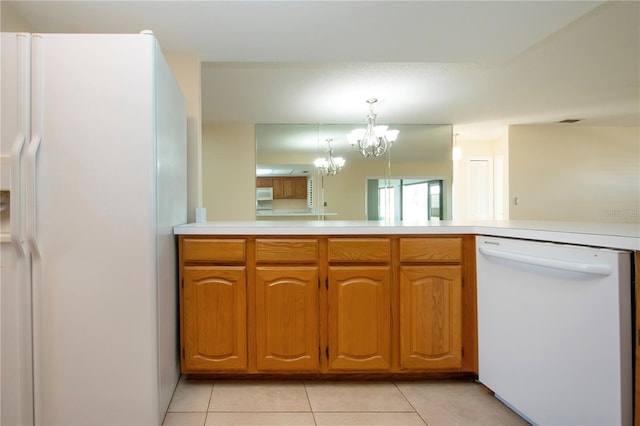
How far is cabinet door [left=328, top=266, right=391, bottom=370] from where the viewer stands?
1.74 meters

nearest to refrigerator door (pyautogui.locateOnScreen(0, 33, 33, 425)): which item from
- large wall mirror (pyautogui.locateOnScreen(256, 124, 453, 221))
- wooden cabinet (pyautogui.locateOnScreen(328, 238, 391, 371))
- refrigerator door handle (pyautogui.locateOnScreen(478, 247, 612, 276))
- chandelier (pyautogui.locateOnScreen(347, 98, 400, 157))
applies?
wooden cabinet (pyautogui.locateOnScreen(328, 238, 391, 371))

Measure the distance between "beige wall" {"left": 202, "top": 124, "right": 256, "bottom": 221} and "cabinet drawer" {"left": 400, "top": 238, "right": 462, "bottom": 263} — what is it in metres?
3.35

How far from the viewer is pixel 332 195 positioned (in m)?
4.94

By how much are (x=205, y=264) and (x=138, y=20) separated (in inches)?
54.1

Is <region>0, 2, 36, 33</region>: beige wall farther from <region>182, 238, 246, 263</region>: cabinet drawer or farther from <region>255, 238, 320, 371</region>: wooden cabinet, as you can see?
<region>255, 238, 320, 371</region>: wooden cabinet

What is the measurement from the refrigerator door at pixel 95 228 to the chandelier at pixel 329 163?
3609mm

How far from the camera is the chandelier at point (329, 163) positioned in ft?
16.1

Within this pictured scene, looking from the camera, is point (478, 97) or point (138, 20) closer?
point (138, 20)

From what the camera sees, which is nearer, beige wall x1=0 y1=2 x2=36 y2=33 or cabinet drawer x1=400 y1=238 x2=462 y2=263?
beige wall x1=0 y1=2 x2=36 y2=33

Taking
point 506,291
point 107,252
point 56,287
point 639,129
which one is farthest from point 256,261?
point 639,129

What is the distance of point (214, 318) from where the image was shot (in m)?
1.72

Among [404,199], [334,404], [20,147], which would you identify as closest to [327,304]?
[334,404]

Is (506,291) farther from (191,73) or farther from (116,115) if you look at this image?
(191,73)

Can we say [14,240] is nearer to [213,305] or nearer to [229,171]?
[213,305]
